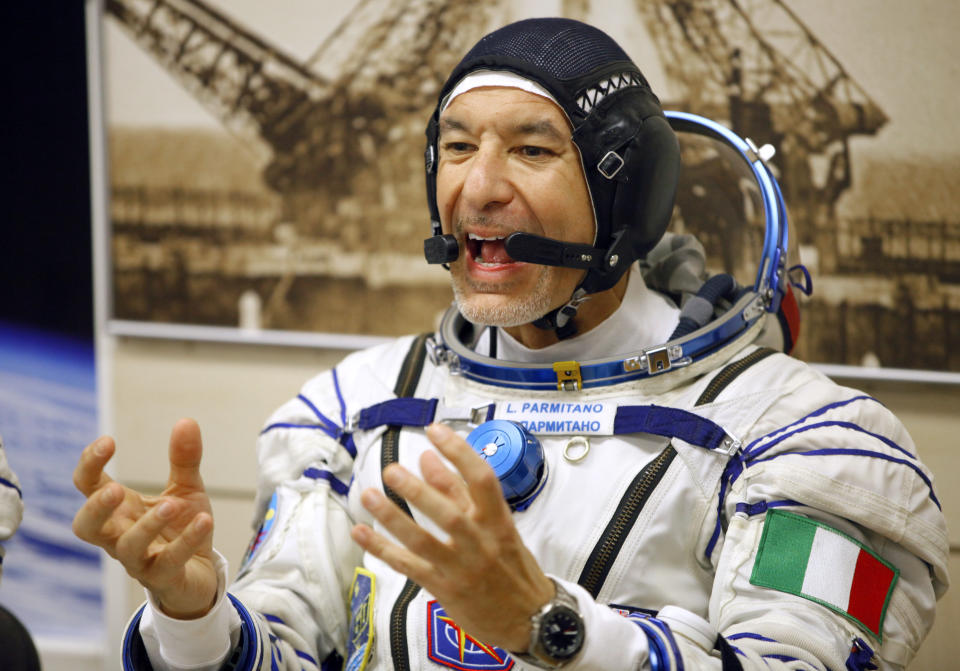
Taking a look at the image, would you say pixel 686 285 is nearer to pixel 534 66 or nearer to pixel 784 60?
pixel 534 66

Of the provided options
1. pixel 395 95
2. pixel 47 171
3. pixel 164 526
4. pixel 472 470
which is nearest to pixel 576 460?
pixel 472 470

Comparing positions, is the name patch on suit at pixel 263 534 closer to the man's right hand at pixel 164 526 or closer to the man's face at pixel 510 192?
the man's right hand at pixel 164 526

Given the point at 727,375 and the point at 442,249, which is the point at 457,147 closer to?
the point at 442,249

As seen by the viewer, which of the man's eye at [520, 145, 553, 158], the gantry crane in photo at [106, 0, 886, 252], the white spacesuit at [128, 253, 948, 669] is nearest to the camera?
the white spacesuit at [128, 253, 948, 669]

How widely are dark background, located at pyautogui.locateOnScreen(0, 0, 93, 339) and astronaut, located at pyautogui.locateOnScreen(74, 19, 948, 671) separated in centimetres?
115

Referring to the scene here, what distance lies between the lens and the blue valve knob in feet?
4.42

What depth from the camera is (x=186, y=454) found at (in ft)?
3.82

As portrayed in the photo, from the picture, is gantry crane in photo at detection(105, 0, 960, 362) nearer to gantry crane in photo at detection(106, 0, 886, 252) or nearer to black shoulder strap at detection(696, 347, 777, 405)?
gantry crane in photo at detection(106, 0, 886, 252)

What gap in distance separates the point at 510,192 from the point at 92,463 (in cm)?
66

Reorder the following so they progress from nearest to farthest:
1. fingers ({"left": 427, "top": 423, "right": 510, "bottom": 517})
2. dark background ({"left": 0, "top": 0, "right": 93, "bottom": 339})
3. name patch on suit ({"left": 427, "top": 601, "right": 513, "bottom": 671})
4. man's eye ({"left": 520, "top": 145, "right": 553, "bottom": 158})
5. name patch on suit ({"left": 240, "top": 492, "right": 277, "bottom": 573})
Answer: fingers ({"left": 427, "top": 423, "right": 510, "bottom": 517})
name patch on suit ({"left": 427, "top": 601, "right": 513, "bottom": 671})
man's eye ({"left": 520, "top": 145, "right": 553, "bottom": 158})
name patch on suit ({"left": 240, "top": 492, "right": 277, "bottom": 573})
dark background ({"left": 0, "top": 0, "right": 93, "bottom": 339})

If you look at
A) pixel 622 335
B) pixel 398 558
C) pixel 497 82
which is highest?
pixel 497 82

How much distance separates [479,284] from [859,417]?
56 cm

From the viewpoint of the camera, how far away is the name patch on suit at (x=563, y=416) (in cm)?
140

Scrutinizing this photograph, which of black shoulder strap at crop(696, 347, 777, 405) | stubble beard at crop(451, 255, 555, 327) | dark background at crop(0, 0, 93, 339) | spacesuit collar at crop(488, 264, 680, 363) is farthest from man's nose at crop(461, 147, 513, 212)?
dark background at crop(0, 0, 93, 339)
